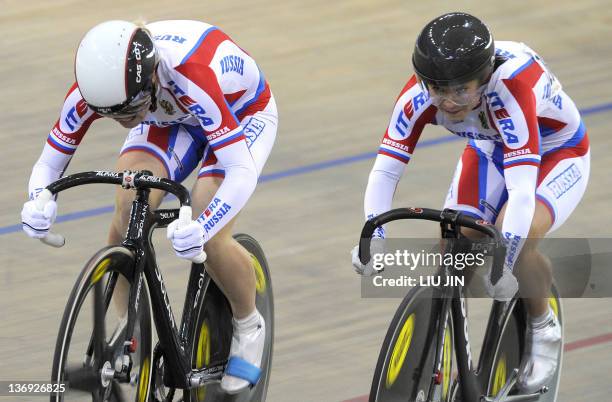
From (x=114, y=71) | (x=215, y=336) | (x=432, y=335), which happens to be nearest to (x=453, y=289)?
(x=432, y=335)

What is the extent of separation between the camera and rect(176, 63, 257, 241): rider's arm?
12.1ft

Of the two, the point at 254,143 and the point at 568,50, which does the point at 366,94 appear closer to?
the point at 568,50

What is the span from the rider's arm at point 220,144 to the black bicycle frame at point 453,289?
409 millimetres

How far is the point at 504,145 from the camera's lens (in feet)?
12.1

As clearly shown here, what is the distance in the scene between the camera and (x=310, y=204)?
5910mm

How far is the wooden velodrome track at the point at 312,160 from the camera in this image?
4.77 metres

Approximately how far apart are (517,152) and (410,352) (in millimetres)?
641

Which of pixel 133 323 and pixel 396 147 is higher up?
pixel 396 147

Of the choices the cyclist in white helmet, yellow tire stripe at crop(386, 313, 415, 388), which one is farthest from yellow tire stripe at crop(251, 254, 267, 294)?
yellow tire stripe at crop(386, 313, 415, 388)

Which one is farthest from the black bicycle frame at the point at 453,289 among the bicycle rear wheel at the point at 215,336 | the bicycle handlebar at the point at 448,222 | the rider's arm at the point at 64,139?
the rider's arm at the point at 64,139

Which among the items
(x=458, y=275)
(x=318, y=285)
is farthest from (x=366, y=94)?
(x=458, y=275)

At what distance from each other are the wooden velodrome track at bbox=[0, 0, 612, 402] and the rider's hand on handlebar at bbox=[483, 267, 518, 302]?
105cm

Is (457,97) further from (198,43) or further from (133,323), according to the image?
(133,323)

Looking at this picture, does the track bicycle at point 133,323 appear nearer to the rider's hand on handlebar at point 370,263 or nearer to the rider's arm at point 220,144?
the rider's arm at point 220,144
